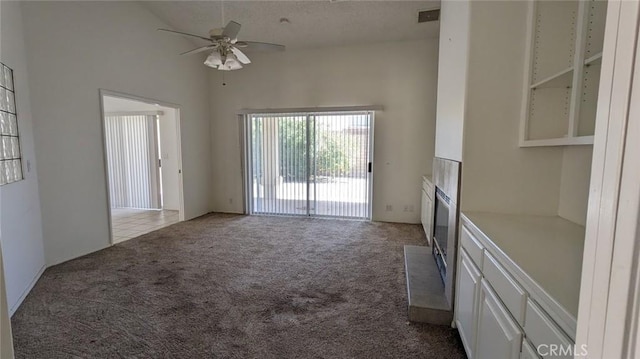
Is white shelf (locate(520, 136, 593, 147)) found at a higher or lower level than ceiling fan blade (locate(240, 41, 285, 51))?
lower

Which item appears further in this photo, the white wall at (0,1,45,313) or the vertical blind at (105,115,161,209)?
the vertical blind at (105,115,161,209)

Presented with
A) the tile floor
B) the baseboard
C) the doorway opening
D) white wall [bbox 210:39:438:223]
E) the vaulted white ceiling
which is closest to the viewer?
the baseboard

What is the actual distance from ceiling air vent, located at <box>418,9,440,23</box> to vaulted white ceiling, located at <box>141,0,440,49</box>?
108 mm

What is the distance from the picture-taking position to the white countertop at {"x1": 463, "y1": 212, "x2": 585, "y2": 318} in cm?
105

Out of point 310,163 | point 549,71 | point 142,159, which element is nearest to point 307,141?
point 310,163

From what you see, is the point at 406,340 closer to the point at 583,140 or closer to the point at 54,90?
the point at 583,140

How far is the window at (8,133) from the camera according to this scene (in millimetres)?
2566

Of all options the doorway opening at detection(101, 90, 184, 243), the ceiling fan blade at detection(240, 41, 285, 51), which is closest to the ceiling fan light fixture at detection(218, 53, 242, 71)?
the ceiling fan blade at detection(240, 41, 285, 51)

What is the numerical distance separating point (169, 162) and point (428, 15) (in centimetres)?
542

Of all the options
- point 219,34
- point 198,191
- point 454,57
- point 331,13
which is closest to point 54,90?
point 219,34

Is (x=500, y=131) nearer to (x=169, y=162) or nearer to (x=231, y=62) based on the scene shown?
(x=231, y=62)

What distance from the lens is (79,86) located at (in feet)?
11.7

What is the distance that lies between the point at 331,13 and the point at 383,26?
845 mm

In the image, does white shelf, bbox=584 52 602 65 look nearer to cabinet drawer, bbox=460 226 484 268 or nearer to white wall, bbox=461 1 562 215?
white wall, bbox=461 1 562 215
